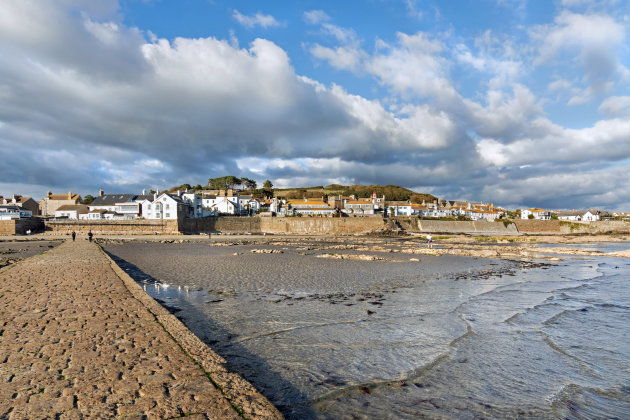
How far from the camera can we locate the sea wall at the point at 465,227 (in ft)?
299

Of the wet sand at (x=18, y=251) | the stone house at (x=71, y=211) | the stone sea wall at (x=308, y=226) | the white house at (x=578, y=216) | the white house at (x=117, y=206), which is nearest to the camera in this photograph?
the wet sand at (x=18, y=251)

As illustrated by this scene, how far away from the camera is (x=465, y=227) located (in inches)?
3688

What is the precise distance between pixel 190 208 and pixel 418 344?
3082 inches

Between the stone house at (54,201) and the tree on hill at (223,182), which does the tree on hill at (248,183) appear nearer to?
the tree on hill at (223,182)

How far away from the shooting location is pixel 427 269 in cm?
2136

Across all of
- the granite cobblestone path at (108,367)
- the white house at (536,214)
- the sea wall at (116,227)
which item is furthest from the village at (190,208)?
the granite cobblestone path at (108,367)

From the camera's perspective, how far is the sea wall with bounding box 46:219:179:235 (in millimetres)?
60219

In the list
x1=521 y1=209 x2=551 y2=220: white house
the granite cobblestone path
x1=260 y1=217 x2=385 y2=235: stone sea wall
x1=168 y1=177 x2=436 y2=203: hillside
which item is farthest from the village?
the granite cobblestone path

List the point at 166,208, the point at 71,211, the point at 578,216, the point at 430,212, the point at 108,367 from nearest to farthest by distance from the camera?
the point at 108,367
the point at 166,208
the point at 71,211
the point at 430,212
the point at 578,216

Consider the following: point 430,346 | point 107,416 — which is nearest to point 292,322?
point 430,346

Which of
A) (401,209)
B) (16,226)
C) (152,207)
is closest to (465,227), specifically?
(401,209)

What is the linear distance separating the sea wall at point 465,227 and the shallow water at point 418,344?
76.9m

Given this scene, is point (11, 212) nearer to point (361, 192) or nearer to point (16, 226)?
point (16, 226)

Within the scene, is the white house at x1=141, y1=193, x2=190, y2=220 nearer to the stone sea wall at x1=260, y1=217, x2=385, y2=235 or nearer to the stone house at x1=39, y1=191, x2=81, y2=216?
the stone sea wall at x1=260, y1=217, x2=385, y2=235
